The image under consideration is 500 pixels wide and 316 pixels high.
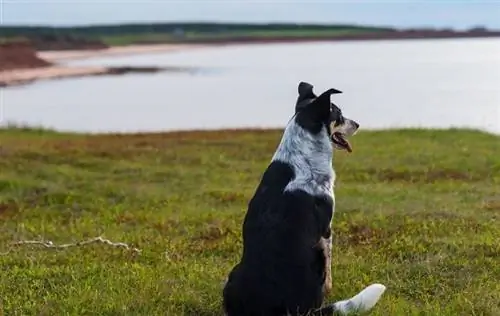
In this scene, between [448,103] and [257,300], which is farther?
[448,103]

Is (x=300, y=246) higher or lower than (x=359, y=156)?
higher

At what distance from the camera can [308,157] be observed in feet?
21.1

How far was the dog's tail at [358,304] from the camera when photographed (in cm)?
613

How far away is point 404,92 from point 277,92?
629cm

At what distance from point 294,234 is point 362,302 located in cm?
78

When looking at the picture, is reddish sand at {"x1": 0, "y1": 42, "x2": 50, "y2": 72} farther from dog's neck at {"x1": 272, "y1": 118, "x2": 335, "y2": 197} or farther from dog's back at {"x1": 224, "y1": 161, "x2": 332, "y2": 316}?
dog's back at {"x1": 224, "y1": 161, "x2": 332, "y2": 316}

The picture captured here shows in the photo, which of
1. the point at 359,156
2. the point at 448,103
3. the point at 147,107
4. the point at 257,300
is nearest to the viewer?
the point at 257,300

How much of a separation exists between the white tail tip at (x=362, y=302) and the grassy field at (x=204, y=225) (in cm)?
13

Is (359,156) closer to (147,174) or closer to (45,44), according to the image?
(147,174)

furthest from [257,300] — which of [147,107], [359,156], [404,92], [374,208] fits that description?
[404,92]

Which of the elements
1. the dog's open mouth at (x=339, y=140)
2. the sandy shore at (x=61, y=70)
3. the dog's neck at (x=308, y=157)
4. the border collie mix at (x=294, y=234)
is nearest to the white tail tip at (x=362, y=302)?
the border collie mix at (x=294, y=234)

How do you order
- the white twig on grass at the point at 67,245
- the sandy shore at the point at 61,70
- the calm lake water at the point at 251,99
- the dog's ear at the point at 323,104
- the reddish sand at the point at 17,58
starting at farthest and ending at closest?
the reddish sand at the point at 17,58, the sandy shore at the point at 61,70, the calm lake water at the point at 251,99, the white twig on grass at the point at 67,245, the dog's ear at the point at 323,104

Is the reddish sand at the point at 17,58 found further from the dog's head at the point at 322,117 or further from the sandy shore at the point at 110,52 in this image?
the dog's head at the point at 322,117

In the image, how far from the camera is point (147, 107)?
34.7m
